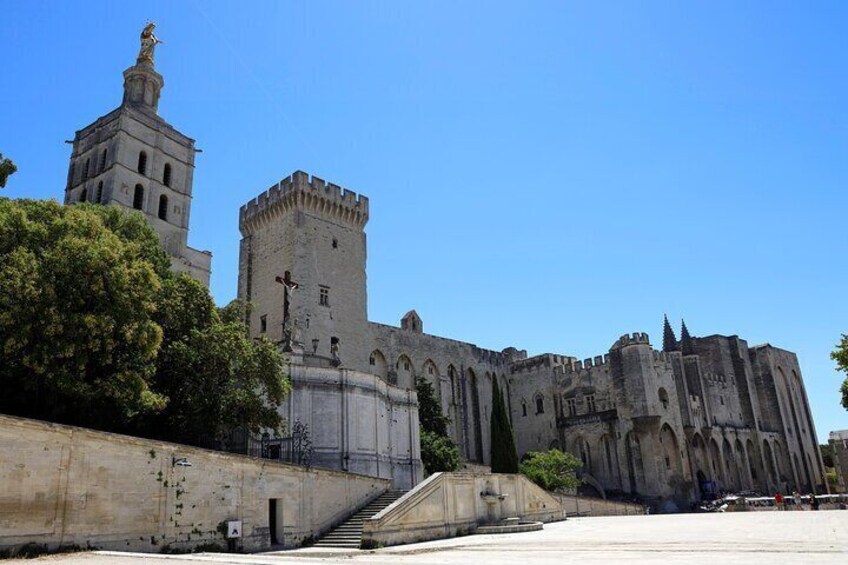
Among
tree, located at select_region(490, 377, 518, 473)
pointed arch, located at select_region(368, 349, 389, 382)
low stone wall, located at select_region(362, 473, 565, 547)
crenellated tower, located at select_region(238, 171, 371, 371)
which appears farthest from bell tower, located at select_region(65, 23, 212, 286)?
low stone wall, located at select_region(362, 473, 565, 547)

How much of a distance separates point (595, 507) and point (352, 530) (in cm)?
2257

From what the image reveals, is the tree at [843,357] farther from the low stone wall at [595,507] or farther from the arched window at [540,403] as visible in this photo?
the arched window at [540,403]

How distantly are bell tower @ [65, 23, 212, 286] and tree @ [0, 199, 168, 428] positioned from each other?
18.2m

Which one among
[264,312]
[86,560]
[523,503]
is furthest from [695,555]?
[264,312]

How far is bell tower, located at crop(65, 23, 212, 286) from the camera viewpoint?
3784cm

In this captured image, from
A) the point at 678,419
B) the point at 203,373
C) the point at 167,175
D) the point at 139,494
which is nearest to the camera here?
the point at 139,494

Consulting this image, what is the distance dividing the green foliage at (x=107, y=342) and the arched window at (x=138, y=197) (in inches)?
673

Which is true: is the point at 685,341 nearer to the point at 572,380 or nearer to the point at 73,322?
the point at 572,380

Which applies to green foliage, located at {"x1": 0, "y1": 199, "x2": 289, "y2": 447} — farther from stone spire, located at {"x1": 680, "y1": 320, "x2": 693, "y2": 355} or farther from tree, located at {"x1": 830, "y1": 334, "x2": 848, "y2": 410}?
stone spire, located at {"x1": 680, "y1": 320, "x2": 693, "y2": 355}

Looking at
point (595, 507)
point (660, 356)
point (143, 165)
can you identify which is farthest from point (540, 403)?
point (143, 165)

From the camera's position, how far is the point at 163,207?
40156 mm

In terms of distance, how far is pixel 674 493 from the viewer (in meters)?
45.3

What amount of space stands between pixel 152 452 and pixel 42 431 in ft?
8.98

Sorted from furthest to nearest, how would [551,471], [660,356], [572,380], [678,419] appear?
1. [572,380]
2. [660,356]
3. [678,419]
4. [551,471]
